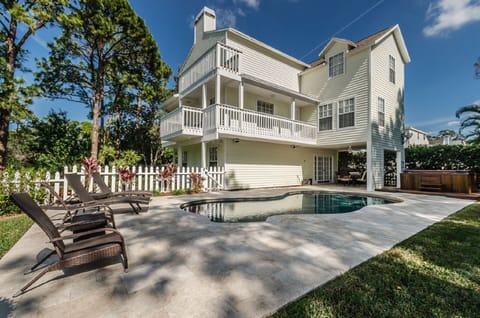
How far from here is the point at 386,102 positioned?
41.1 ft

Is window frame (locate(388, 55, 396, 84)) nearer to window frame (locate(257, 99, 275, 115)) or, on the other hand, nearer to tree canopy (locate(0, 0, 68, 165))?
window frame (locate(257, 99, 275, 115))

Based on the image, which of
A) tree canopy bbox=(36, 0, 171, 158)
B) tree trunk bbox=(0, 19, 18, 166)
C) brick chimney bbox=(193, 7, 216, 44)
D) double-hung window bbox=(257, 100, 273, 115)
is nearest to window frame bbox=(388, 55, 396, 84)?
double-hung window bbox=(257, 100, 273, 115)

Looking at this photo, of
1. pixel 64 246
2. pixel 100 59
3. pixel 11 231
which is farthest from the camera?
pixel 100 59

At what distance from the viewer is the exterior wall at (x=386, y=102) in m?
11.6

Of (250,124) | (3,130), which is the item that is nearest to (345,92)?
(250,124)

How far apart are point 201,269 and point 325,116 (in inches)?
515

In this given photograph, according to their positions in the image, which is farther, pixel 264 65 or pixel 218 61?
pixel 264 65

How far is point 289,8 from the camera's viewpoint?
1384cm

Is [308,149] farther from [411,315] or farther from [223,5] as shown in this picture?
[411,315]

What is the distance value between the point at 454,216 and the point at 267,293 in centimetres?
627

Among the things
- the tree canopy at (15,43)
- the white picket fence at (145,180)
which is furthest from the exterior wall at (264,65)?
the tree canopy at (15,43)

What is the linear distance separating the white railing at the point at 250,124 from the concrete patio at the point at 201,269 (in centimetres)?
620

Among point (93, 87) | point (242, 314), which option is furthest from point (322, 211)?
point (93, 87)

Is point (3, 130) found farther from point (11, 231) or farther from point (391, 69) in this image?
point (391, 69)
